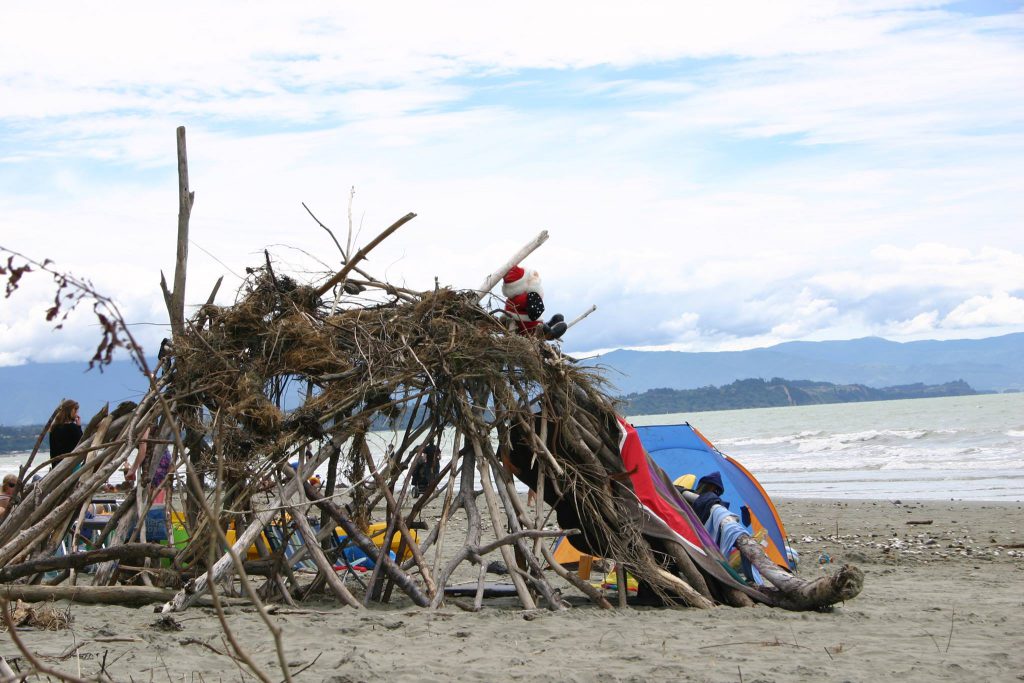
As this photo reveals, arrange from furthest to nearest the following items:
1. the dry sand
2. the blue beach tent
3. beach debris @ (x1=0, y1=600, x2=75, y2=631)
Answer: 1. the blue beach tent
2. beach debris @ (x1=0, y1=600, x2=75, y2=631)
3. the dry sand

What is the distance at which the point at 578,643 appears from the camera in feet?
19.2

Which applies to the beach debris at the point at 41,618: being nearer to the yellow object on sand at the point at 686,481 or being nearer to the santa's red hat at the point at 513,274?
the santa's red hat at the point at 513,274

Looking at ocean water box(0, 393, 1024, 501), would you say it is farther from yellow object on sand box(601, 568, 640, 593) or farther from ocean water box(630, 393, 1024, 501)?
yellow object on sand box(601, 568, 640, 593)

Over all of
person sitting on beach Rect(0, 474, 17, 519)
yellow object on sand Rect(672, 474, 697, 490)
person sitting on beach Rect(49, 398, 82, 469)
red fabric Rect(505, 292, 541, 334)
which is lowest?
yellow object on sand Rect(672, 474, 697, 490)

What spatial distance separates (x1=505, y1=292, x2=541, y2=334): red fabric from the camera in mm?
8250

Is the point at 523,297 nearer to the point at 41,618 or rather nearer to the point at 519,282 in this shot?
the point at 519,282

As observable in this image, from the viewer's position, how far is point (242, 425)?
713 cm

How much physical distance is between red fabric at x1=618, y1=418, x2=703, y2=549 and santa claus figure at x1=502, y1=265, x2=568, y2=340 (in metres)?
1.20

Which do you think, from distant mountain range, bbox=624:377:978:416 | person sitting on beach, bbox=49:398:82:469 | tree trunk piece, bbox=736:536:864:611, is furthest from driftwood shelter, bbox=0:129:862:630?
distant mountain range, bbox=624:377:978:416

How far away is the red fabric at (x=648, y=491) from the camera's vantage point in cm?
730

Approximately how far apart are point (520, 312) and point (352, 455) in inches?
75.2

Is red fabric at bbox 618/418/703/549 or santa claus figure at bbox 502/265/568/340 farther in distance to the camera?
santa claus figure at bbox 502/265/568/340

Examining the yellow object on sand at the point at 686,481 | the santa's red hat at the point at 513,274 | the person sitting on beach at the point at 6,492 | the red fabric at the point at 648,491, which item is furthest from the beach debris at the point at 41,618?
the yellow object on sand at the point at 686,481

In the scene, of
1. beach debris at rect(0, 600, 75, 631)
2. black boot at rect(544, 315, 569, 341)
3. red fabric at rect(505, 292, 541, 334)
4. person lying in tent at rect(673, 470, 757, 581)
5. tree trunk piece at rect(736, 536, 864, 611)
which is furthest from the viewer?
red fabric at rect(505, 292, 541, 334)
